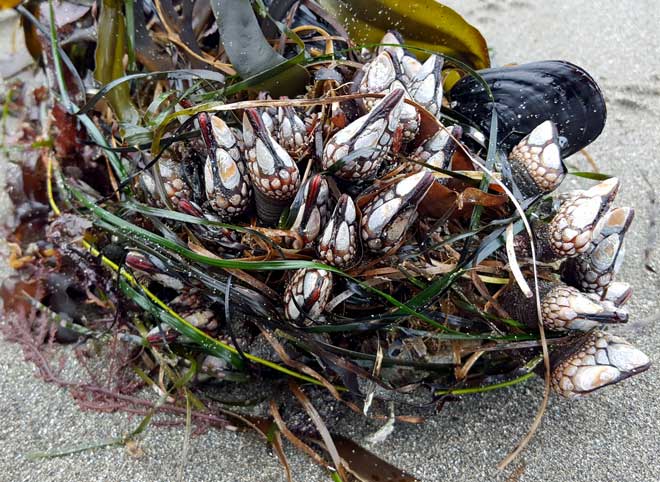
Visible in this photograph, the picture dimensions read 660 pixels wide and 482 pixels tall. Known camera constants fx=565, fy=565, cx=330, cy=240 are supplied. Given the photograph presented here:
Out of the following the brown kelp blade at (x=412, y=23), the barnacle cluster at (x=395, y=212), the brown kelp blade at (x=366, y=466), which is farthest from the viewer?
the brown kelp blade at (x=412, y=23)

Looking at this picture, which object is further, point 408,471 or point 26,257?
point 26,257

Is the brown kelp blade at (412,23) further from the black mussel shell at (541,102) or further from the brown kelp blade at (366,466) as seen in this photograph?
the brown kelp blade at (366,466)

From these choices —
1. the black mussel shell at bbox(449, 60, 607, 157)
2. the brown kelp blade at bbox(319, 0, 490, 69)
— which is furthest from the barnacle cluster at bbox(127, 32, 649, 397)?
the brown kelp blade at bbox(319, 0, 490, 69)

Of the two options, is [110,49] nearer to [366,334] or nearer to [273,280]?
[273,280]

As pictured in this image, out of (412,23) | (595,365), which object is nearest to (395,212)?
(595,365)

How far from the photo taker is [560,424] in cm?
125

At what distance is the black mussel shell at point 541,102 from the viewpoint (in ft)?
4.44

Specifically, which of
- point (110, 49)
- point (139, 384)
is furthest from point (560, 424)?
point (110, 49)

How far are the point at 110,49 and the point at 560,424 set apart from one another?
57.4 inches

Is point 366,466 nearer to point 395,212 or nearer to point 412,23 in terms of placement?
point 395,212

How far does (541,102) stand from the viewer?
4.44 ft

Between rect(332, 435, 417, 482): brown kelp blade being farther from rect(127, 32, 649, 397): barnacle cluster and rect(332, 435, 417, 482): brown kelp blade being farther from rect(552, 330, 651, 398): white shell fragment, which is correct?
rect(552, 330, 651, 398): white shell fragment

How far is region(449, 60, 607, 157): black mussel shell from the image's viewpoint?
1.35 meters

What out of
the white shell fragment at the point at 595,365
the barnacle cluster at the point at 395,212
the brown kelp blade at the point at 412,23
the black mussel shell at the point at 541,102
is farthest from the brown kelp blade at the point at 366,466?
the brown kelp blade at the point at 412,23
